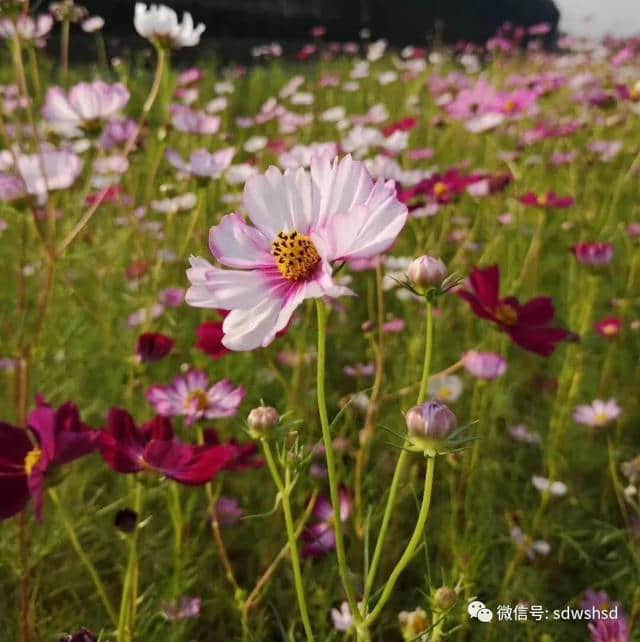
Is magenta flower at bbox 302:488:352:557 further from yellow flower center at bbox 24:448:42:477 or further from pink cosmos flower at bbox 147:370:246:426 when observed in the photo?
yellow flower center at bbox 24:448:42:477

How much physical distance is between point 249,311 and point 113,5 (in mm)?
4961

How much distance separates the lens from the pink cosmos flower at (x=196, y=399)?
27.6 inches

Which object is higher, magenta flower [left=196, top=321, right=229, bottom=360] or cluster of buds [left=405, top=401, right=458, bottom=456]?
cluster of buds [left=405, top=401, right=458, bottom=456]

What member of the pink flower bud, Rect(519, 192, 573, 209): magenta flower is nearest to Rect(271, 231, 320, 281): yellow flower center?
the pink flower bud

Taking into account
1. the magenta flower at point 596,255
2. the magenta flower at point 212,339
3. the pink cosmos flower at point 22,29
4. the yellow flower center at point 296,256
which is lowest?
the magenta flower at point 596,255

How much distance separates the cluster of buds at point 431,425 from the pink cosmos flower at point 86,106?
0.63m

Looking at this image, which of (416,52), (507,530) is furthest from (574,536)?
(416,52)

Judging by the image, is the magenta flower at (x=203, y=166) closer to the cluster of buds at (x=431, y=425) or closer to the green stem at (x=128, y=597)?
the green stem at (x=128, y=597)

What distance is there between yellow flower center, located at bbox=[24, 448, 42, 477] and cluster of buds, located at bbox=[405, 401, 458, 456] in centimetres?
28

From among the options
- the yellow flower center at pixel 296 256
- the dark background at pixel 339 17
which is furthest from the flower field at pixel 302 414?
the dark background at pixel 339 17

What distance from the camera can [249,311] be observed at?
1.30 feet

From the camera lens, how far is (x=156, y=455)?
54 centimetres

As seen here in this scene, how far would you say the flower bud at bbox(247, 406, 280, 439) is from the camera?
488 mm

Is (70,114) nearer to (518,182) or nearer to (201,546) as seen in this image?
(201,546)
